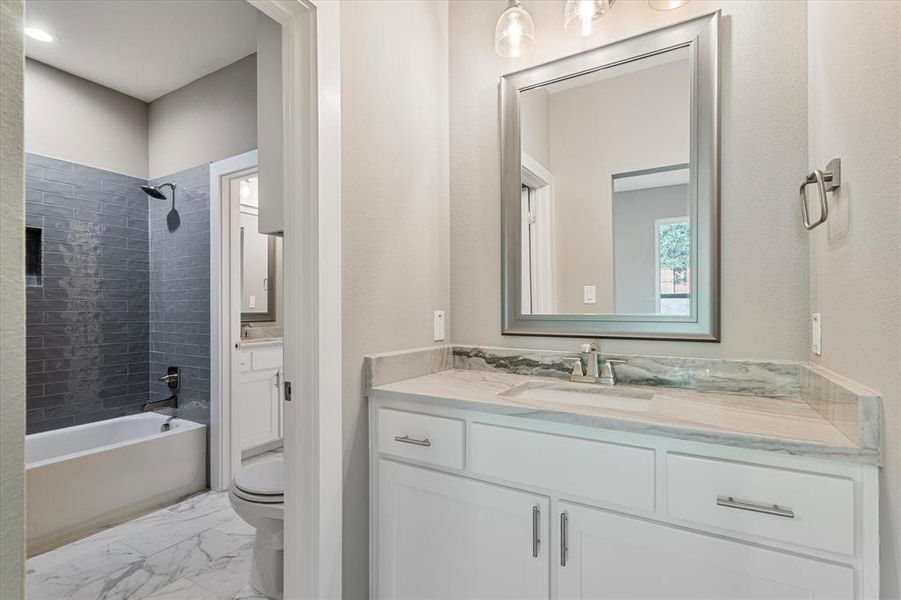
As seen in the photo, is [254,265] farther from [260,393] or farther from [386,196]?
[386,196]

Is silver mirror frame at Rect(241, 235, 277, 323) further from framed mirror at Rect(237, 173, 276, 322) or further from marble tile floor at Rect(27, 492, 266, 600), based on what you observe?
marble tile floor at Rect(27, 492, 266, 600)

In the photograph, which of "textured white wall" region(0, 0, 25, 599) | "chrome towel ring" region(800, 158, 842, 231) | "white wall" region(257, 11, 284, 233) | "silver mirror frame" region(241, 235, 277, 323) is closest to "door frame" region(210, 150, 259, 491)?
"silver mirror frame" region(241, 235, 277, 323)

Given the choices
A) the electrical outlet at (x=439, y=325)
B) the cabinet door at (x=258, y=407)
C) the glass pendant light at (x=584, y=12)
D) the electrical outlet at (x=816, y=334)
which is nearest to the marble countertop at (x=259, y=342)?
the cabinet door at (x=258, y=407)

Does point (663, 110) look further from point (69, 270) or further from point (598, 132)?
point (69, 270)

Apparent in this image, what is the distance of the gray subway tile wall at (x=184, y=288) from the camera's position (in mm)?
2928

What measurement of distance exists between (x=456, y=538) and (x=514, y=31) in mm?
1757

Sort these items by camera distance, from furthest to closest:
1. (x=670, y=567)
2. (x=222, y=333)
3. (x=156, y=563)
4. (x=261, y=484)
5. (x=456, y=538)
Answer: (x=222, y=333) → (x=156, y=563) → (x=261, y=484) → (x=456, y=538) → (x=670, y=567)

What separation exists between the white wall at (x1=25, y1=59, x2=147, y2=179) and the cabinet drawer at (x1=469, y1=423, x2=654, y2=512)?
3447mm

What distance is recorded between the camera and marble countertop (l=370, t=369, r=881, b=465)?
0.89 metres

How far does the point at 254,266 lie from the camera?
12.4ft

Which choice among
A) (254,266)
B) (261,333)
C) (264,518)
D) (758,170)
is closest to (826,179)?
(758,170)

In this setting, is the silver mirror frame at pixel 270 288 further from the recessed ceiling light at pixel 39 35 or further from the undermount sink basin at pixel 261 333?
the recessed ceiling light at pixel 39 35

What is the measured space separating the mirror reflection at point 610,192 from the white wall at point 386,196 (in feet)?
1.28

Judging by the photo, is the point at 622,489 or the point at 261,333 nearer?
the point at 622,489
